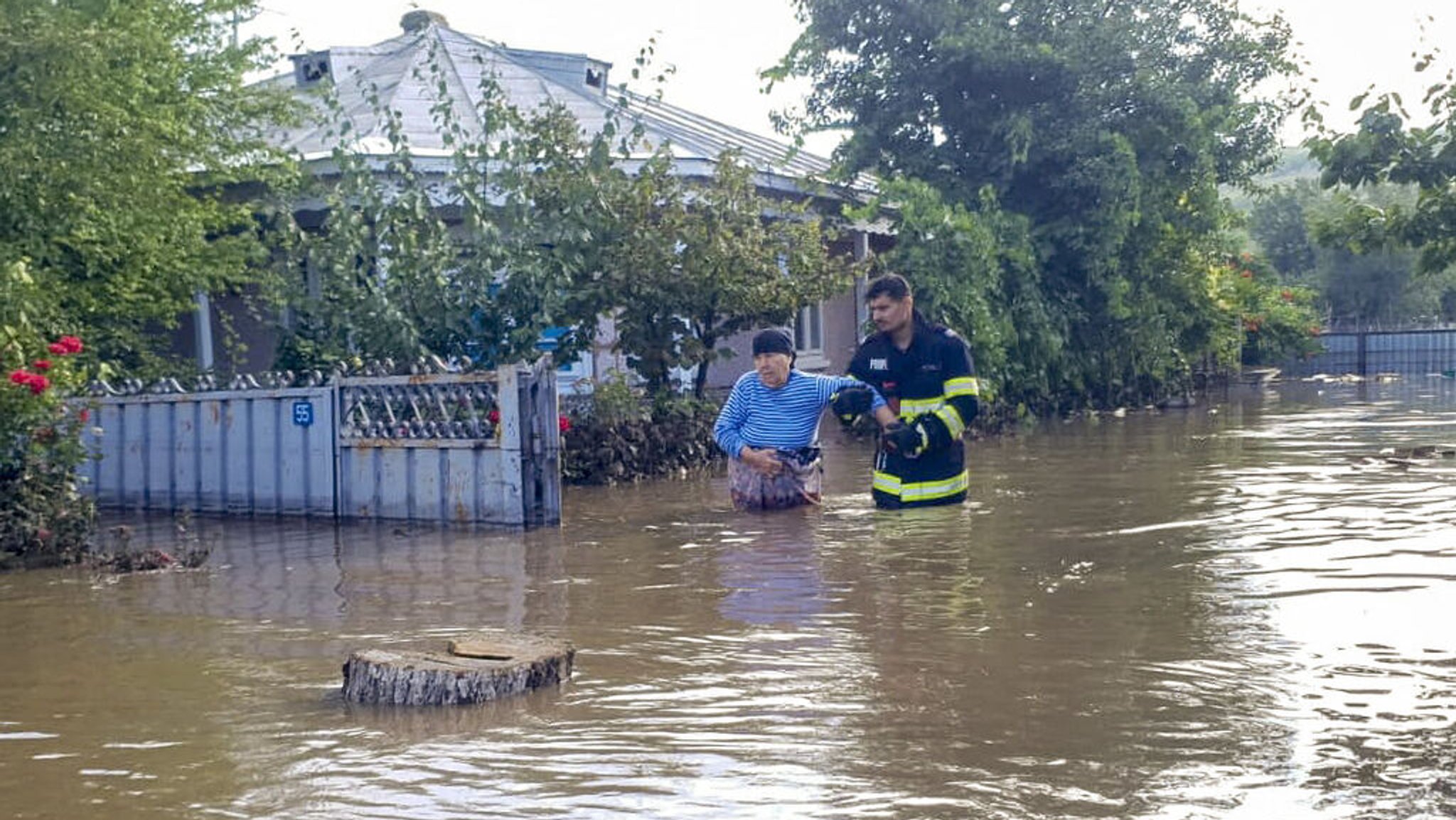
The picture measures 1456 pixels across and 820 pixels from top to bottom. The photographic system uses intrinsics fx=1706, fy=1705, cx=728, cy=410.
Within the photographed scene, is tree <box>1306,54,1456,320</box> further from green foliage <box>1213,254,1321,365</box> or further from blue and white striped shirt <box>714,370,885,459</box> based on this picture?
green foliage <box>1213,254,1321,365</box>

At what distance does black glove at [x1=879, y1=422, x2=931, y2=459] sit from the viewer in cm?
1039

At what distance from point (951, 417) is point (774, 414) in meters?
1.78

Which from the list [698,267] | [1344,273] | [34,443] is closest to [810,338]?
[698,267]

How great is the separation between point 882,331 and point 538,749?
538 cm

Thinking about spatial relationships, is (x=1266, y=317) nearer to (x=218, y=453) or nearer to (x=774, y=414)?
(x=774, y=414)

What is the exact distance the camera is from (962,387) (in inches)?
406

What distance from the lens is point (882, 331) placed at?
424 inches

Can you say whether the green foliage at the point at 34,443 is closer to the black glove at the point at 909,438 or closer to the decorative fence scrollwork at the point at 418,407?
the decorative fence scrollwork at the point at 418,407

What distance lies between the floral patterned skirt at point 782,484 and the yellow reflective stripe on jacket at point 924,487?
1.30m

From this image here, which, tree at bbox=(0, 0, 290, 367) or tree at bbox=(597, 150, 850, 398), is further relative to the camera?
tree at bbox=(597, 150, 850, 398)

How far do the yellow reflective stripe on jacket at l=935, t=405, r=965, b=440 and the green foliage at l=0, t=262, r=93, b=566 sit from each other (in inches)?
223

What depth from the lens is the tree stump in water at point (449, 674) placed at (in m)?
6.61

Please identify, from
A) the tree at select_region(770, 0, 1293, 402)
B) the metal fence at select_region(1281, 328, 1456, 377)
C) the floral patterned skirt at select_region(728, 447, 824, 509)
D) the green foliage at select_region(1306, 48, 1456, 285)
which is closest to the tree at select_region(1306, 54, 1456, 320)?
the green foliage at select_region(1306, 48, 1456, 285)

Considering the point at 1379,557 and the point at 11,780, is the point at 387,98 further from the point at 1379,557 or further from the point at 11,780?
the point at 11,780
